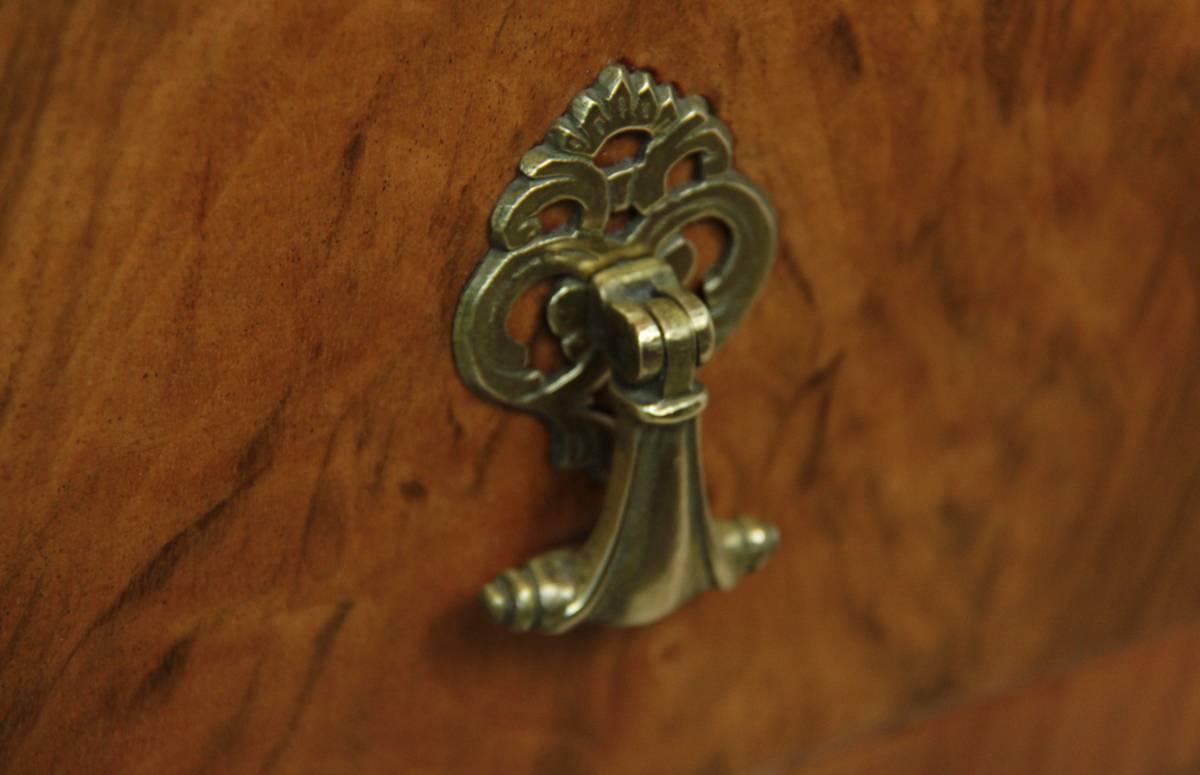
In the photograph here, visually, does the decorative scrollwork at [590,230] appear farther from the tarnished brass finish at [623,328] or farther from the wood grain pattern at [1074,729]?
the wood grain pattern at [1074,729]

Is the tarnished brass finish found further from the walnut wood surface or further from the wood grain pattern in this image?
the wood grain pattern

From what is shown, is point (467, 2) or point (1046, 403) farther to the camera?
point (1046, 403)

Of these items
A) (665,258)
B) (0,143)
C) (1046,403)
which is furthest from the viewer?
(1046,403)

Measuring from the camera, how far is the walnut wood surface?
29cm

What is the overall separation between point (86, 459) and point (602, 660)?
20 cm

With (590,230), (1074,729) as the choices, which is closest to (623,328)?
(590,230)

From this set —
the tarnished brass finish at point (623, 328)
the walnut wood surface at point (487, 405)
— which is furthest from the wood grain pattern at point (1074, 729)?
the tarnished brass finish at point (623, 328)

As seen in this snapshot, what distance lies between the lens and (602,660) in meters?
0.44

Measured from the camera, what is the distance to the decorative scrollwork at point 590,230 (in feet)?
1.09

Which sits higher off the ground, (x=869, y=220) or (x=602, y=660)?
(x=869, y=220)

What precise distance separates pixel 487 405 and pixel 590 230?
0.06 m

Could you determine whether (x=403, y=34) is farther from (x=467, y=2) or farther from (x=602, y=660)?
(x=602, y=660)

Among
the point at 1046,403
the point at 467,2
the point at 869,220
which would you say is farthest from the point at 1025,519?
the point at 467,2

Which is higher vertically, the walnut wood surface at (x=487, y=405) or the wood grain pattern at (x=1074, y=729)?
the walnut wood surface at (x=487, y=405)
